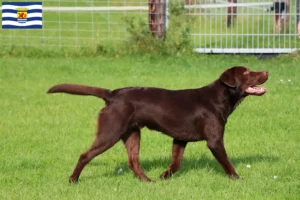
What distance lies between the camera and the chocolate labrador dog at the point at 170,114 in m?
7.03

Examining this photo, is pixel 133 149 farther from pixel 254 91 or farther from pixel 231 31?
pixel 231 31

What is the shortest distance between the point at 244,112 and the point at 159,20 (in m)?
6.18

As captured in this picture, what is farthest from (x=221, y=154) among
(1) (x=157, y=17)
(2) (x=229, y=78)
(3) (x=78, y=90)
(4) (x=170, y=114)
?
(1) (x=157, y=17)

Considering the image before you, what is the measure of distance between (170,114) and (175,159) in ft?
1.58

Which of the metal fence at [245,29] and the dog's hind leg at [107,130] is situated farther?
the metal fence at [245,29]

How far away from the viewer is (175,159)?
7457 mm

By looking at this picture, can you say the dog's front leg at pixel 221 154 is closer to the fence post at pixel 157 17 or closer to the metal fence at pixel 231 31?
the metal fence at pixel 231 31

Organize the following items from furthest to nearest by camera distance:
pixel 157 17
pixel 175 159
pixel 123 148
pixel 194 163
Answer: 1. pixel 157 17
2. pixel 123 148
3. pixel 194 163
4. pixel 175 159

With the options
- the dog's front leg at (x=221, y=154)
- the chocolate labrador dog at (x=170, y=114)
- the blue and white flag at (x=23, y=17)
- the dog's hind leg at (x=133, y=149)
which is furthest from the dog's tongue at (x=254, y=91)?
the blue and white flag at (x=23, y=17)

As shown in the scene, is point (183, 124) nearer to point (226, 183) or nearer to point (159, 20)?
point (226, 183)

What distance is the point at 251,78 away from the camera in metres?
7.37

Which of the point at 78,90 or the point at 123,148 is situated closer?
the point at 78,90

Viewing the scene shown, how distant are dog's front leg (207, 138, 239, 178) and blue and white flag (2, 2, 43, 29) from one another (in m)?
9.98

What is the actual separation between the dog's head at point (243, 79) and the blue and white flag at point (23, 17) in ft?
32.1
